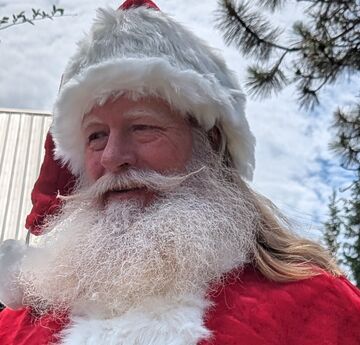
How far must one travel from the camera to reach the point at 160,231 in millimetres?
1585

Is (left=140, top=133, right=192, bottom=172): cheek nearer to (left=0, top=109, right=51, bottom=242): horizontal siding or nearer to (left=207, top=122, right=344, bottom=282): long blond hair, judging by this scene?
(left=207, top=122, right=344, bottom=282): long blond hair

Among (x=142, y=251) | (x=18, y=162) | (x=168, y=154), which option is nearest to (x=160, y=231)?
(x=142, y=251)

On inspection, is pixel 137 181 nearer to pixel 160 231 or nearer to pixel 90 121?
pixel 160 231

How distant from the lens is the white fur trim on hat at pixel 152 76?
1680 millimetres

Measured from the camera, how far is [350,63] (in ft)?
14.0

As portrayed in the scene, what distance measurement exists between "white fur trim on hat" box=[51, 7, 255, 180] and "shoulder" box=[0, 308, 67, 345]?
523 mm

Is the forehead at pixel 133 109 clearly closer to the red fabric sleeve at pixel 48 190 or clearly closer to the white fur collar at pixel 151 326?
the red fabric sleeve at pixel 48 190

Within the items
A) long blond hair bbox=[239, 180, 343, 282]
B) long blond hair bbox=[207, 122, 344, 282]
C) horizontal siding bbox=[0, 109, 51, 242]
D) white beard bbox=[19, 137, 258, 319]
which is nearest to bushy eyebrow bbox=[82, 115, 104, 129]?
white beard bbox=[19, 137, 258, 319]

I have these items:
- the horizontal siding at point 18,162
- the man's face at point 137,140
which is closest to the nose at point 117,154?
the man's face at point 137,140

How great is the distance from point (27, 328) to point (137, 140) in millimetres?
580

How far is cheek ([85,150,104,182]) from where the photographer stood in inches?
66.7

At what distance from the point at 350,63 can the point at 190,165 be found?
2879mm

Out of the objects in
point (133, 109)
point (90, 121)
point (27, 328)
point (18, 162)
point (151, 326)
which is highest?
point (133, 109)

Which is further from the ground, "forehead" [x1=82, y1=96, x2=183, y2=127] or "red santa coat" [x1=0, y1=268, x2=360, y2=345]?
"forehead" [x1=82, y1=96, x2=183, y2=127]
